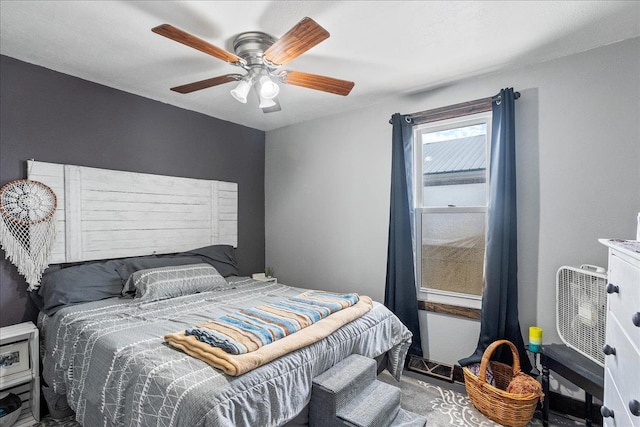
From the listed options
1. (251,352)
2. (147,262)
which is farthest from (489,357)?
(147,262)

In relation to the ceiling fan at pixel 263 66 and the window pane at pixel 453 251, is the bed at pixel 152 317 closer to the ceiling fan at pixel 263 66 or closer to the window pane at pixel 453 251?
the window pane at pixel 453 251

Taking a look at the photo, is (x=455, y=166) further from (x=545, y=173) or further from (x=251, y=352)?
(x=251, y=352)

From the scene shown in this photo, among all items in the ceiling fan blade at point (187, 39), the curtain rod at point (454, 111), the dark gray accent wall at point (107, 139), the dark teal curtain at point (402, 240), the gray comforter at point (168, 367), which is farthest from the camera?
the dark teal curtain at point (402, 240)

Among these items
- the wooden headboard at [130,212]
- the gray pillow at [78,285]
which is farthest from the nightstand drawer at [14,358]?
the wooden headboard at [130,212]

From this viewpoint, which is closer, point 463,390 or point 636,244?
point 636,244

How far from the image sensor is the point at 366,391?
184 centimetres

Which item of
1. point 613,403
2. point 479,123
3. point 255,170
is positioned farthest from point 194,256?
point 613,403

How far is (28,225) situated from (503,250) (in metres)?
3.47

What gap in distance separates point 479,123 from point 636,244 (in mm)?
1714

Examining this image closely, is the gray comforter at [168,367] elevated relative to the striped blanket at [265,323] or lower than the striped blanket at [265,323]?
lower

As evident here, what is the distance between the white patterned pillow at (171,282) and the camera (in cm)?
243

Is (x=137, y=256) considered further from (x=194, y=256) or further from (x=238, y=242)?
(x=238, y=242)

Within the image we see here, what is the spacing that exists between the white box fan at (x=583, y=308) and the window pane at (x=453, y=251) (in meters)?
0.63

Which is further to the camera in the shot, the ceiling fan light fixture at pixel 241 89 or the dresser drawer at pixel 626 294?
the ceiling fan light fixture at pixel 241 89
